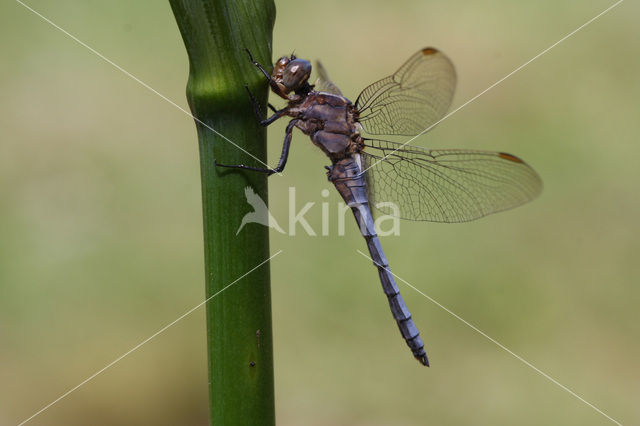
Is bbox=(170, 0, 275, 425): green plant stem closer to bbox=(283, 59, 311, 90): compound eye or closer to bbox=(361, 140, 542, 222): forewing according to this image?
bbox=(283, 59, 311, 90): compound eye

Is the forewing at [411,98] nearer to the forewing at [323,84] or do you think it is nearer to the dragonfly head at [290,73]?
the forewing at [323,84]

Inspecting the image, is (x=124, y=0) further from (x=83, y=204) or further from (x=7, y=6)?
(x=83, y=204)

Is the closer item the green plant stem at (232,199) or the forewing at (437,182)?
the green plant stem at (232,199)

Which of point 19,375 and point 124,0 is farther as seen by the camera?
point 124,0

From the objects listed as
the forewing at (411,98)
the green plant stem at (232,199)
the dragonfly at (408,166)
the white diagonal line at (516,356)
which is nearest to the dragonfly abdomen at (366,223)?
the dragonfly at (408,166)

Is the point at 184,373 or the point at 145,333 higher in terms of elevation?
the point at 145,333

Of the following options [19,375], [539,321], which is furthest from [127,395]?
[539,321]

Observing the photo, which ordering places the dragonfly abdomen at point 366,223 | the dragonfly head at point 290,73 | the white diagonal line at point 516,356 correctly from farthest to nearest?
the white diagonal line at point 516,356
the dragonfly abdomen at point 366,223
the dragonfly head at point 290,73
